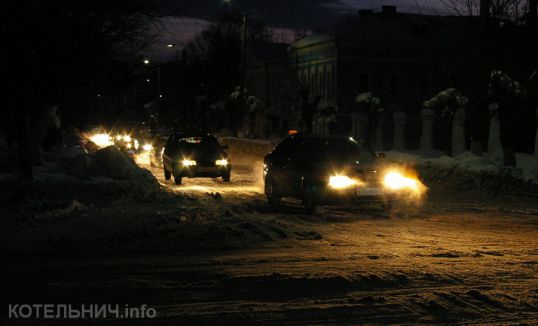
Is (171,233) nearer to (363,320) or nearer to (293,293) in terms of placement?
(293,293)

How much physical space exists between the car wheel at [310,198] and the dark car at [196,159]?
30.9ft

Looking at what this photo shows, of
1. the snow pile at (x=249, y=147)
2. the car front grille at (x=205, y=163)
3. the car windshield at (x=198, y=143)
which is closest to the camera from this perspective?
the car front grille at (x=205, y=163)

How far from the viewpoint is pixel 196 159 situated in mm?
26516

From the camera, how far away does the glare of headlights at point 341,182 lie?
16.9 meters

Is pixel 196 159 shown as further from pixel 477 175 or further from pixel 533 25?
pixel 533 25

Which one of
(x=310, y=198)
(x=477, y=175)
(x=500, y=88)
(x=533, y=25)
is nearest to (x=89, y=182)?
(x=310, y=198)

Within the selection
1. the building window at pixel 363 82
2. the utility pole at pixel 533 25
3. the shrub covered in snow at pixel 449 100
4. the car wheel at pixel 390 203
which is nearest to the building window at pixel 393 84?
the building window at pixel 363 82

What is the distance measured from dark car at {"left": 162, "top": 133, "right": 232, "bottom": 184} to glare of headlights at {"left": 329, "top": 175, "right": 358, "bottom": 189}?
394 inches

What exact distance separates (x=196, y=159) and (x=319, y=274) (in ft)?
55.5

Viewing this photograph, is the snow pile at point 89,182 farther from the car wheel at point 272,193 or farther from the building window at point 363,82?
the building window at point 363,82

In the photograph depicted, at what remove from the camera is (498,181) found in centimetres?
2297

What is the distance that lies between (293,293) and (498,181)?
15402 millimetres

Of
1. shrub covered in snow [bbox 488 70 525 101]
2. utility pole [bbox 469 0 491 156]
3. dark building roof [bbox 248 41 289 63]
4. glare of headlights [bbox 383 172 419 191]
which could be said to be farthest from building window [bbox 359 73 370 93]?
glare of headlights [bbox 383 172 419 191]

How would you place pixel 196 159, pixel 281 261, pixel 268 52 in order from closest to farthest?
pixel 281 261
pixel 196 159
pixel 268 52
